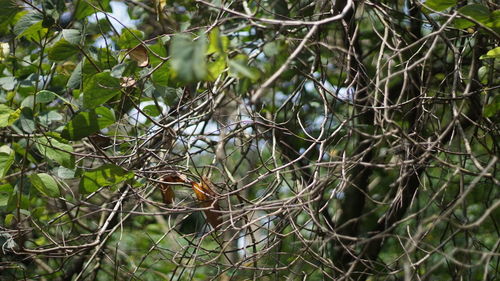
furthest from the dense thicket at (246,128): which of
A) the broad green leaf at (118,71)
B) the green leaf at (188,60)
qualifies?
the green leaf at (188,60)

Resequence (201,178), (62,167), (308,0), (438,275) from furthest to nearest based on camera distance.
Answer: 1. (438,275)
2. (308,0)
3. (62,167)
4. (201,178)

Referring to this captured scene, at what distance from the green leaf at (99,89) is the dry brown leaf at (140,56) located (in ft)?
0.42

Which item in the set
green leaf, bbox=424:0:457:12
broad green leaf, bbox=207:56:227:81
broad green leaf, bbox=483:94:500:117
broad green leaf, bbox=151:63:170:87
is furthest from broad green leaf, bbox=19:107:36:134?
broad green leaf, bbox=483:94:500:117

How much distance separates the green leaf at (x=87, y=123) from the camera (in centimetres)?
195

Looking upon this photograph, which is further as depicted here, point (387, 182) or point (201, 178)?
point (387, 182)

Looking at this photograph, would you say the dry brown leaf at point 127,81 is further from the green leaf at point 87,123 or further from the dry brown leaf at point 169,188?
the dry brown leaf at point 169,188

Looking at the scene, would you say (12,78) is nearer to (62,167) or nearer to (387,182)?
(62,167)

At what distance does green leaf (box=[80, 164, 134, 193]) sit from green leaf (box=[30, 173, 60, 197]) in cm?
9

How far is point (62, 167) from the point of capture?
214cm

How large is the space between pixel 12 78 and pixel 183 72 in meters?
1.44

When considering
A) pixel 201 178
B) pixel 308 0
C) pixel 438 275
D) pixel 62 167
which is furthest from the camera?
pixel 438 275

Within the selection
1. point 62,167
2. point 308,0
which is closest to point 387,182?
point 308,0

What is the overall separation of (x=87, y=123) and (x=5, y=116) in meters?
0.31

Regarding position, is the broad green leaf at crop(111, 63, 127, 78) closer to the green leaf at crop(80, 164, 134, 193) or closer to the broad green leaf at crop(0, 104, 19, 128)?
the green leaf at crop(80, 164, 134, 193)
